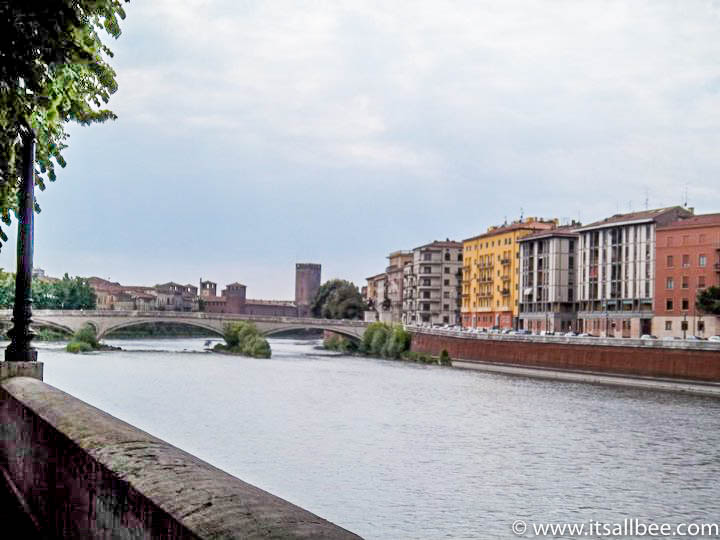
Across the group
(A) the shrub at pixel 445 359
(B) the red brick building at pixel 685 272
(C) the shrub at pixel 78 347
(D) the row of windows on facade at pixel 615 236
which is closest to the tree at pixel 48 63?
(B) the red brick building at pixel 685 272

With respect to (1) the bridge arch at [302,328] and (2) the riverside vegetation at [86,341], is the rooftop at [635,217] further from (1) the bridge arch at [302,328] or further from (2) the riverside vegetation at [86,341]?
(2) the riverside vegetation at [86,341]

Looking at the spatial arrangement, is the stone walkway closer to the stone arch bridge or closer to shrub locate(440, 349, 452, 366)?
shrub locate(440, 349, 452, 366)

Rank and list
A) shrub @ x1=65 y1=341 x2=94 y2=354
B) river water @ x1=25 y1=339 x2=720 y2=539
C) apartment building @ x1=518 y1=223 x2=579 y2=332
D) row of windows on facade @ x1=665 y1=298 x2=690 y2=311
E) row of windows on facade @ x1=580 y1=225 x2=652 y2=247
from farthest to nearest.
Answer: apartment building @ x1=518 y1=223 x2=579 y2=332 < row of windows on facade @ x1=580 y1=225 x2=652 y2=247 < shrub @ x1=65 y1=341 x2=94 y2=354 < row of windows on facade @ x1=665 y1=298 x2=690 y2=311 < river water @ x1=25 y1=339 x2=720 y2=539

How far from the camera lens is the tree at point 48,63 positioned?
566 cm

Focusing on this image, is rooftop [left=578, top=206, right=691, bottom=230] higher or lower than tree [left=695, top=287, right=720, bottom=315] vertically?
higher

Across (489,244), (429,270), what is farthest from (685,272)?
(429,270)

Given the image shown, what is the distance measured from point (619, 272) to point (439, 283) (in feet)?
106

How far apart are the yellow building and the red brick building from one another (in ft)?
62.4

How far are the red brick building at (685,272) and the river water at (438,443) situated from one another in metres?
15.2

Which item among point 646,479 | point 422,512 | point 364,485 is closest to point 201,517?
point 422,512

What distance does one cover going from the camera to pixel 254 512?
10.1 ft

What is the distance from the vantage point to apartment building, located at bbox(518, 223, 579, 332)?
72938 millimetres

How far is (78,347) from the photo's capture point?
64062mm

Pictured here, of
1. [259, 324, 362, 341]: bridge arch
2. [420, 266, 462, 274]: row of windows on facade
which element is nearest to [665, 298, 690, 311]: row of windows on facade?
[259, 324, 362, 341]: bridge arch
